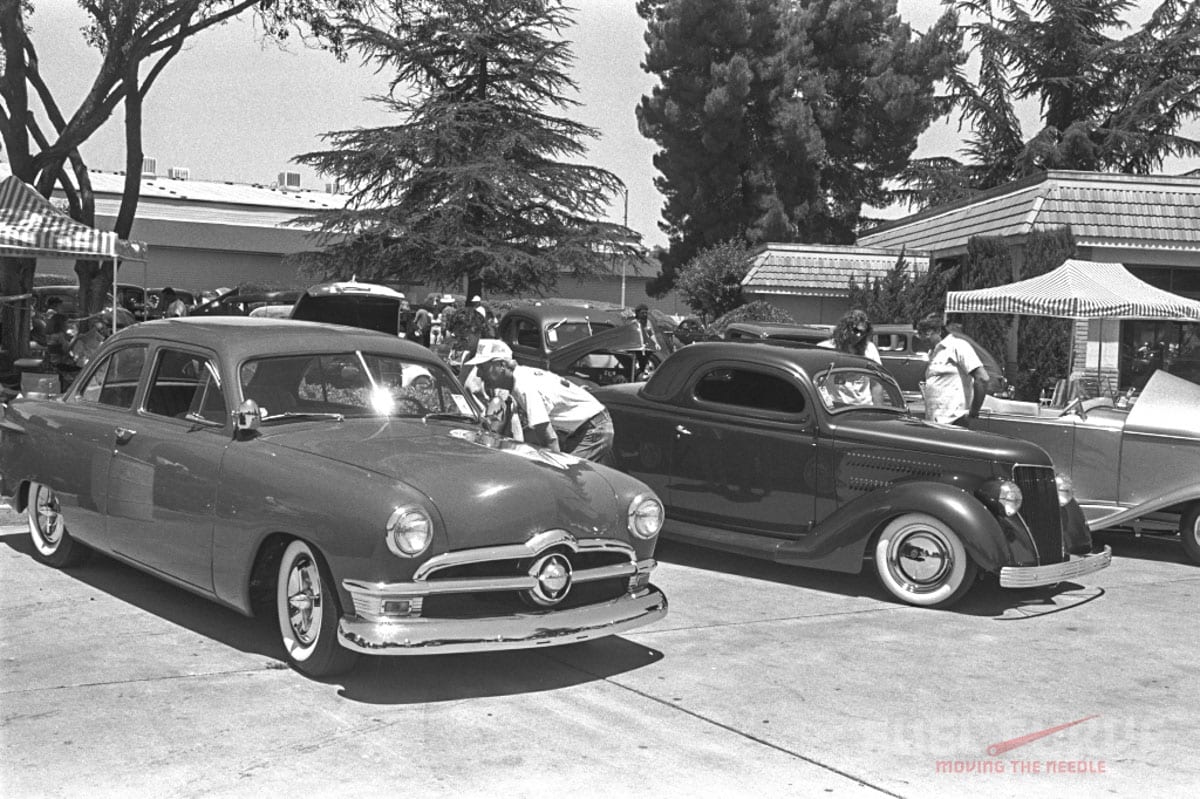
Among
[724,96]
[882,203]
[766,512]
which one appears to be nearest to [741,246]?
[724,96]

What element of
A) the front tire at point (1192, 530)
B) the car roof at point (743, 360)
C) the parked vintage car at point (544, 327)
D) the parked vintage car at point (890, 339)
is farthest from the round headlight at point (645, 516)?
the parked vintage car at point (890, 339)

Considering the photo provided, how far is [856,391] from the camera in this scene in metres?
8.79

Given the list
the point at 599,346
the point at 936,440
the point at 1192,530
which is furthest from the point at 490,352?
the point at 1192,530

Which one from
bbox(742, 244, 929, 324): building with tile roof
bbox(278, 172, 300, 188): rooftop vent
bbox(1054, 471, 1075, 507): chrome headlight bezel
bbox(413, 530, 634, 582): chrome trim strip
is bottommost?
bbox(413, 530, 634, 582): chrome trim strip

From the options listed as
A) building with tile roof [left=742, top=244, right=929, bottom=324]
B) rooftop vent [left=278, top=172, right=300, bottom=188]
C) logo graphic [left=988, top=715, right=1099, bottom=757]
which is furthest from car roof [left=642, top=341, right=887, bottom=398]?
rooftop vent [left=278, top=172, right=300, bottom=188]

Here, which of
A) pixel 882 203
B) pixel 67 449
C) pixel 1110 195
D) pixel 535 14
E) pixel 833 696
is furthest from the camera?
pixel 882 203

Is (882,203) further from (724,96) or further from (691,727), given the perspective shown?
(691,727)

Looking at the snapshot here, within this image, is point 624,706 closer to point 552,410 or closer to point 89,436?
point 552,410

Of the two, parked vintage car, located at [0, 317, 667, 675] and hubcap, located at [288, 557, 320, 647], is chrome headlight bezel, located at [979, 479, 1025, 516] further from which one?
hubcap, located at [288, 557, 320, 647]

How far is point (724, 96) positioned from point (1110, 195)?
24197mm

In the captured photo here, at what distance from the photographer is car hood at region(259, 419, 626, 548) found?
548 cm

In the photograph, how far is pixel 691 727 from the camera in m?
5.25

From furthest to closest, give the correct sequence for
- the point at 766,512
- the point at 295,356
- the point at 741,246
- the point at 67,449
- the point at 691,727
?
the point at 741,246, the point at 766,512, the point at 67,449, the point at 295,356, the point at 691,727

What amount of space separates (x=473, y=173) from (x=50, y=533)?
966 inches
